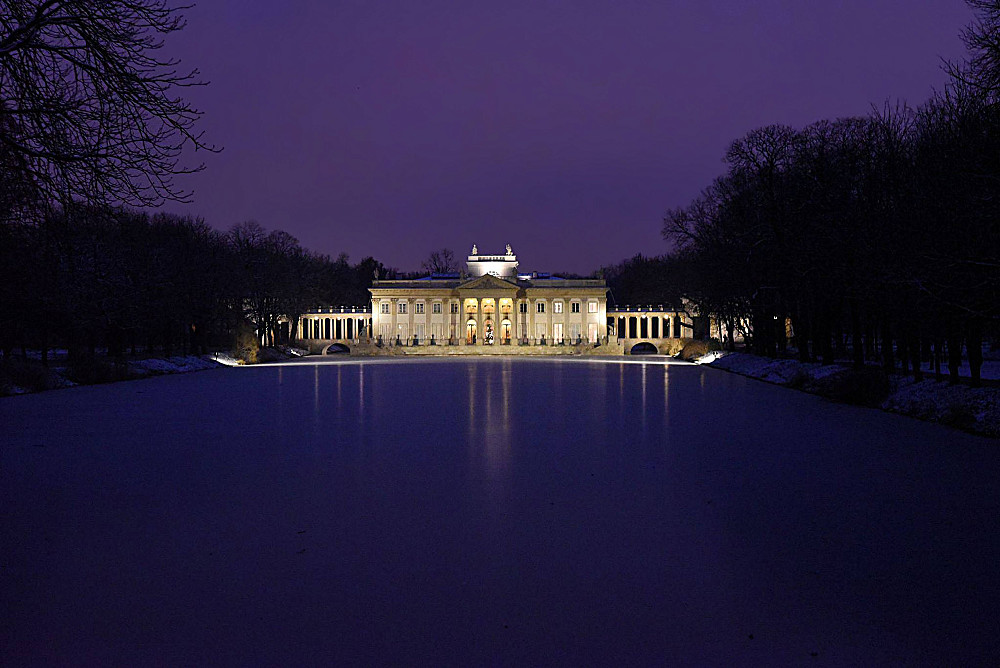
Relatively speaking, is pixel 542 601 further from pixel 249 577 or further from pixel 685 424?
pixel 685 424

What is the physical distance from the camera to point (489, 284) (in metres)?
101

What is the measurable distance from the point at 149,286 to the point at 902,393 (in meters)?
38.9

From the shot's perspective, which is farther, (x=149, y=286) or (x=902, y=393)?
(x=149, y=286)

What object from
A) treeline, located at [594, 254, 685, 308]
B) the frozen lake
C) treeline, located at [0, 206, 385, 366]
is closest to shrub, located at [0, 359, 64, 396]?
treeline, located at [0, 206, 385, 366]

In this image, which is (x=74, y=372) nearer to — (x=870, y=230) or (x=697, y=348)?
(x=870, y=230)

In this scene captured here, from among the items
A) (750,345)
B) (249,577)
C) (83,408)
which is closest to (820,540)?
(249,577)

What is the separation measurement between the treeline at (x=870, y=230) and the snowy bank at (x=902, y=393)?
4.06ft

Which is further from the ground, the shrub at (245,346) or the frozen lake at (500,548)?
the shrub at (245,346)

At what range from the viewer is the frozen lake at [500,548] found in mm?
5023

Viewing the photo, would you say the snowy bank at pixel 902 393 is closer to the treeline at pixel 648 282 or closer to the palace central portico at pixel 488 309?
the treeline at pixel 648 282

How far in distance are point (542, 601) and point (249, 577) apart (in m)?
2.46

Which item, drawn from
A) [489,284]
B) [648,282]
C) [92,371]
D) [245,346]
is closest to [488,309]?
[489,284]

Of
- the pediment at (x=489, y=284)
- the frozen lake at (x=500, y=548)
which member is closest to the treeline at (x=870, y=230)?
the frozen lake at (x=500, y=548)

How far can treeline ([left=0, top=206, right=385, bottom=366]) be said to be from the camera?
26891 millimetres
